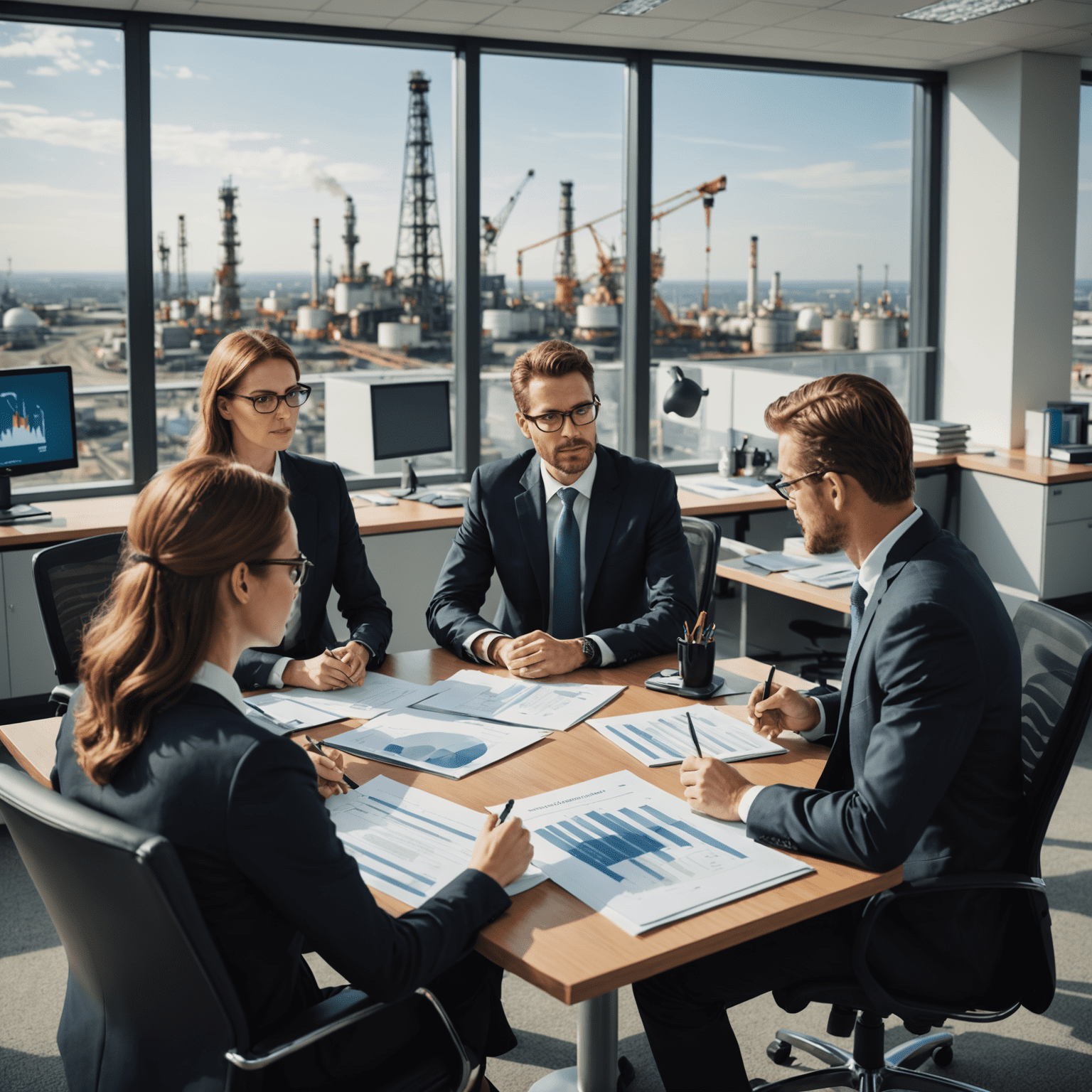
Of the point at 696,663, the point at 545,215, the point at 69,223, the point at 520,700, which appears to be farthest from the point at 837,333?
the point at 520,700

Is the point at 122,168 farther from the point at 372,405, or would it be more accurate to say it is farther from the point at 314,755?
the point at 314,755

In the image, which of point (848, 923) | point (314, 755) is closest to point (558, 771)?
point (314, 755)

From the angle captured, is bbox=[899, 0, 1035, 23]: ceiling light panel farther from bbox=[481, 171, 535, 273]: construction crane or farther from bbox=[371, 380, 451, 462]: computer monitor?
bbox=[371, 380, 451, 462]: computer monitor

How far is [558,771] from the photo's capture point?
1847mm

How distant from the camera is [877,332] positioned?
6.33 m

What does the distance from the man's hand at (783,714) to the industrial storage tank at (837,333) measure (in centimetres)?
456

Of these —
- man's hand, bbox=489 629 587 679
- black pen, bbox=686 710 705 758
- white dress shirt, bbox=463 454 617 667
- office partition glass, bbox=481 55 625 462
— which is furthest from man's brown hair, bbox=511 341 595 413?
office partition glass, bbox=481 55 625 462

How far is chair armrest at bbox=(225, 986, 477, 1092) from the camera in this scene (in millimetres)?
1257

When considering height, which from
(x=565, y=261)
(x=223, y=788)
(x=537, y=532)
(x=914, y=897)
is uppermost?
(x=565, y=261)

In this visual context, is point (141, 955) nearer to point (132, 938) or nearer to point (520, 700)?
point (132, 938)

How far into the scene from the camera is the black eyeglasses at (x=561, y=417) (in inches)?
104

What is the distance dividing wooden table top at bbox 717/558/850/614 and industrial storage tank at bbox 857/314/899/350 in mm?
2998

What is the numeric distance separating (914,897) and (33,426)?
11.9ft

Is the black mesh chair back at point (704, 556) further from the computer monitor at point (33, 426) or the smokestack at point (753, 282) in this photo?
the smokestack at point (753, 282)
